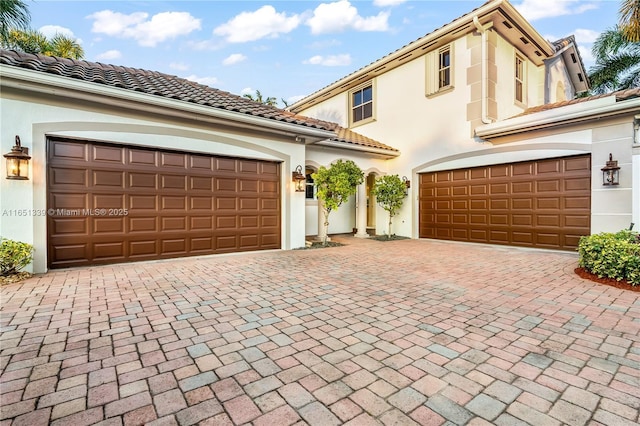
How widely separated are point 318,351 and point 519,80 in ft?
36.8

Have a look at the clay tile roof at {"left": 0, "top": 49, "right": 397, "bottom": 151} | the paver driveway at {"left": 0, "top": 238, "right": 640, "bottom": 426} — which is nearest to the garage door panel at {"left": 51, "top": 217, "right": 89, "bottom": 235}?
the paver driveway at {"left": 0, "top": 238, "right": 640, "bottom": 426}

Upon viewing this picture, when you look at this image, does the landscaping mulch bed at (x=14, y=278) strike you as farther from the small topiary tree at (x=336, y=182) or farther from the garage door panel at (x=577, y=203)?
the garage door panel at (x=577, y=203)

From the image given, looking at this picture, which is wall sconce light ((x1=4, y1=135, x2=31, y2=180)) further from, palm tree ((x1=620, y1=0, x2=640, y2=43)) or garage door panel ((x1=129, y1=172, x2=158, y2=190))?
palm tree ((x1=620, y1=0, x2=640, y2=43))

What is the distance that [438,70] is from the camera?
9.62 metres

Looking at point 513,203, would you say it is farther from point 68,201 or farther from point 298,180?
point 68,201

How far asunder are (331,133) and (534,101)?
782 centimetres

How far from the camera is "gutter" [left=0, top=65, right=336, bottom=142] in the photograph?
460 centimetres

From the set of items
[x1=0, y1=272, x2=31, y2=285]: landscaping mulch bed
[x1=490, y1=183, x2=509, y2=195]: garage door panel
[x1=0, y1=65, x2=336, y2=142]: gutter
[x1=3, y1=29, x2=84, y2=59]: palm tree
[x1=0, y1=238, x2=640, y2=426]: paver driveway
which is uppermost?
[x1=3, y1=29, x2=84, y2=59]: palm tree

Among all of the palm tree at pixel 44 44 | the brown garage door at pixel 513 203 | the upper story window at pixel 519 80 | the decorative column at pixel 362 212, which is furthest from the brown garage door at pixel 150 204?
the palm tree at pixel 44 44

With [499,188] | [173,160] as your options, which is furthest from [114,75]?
[499,188]

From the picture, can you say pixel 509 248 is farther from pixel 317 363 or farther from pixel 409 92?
pixel 317 363

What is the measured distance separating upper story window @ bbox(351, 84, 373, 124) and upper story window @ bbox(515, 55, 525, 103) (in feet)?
16.1

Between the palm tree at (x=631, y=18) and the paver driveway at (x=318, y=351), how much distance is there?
661 centimetres

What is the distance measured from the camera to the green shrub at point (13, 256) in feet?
14.6
